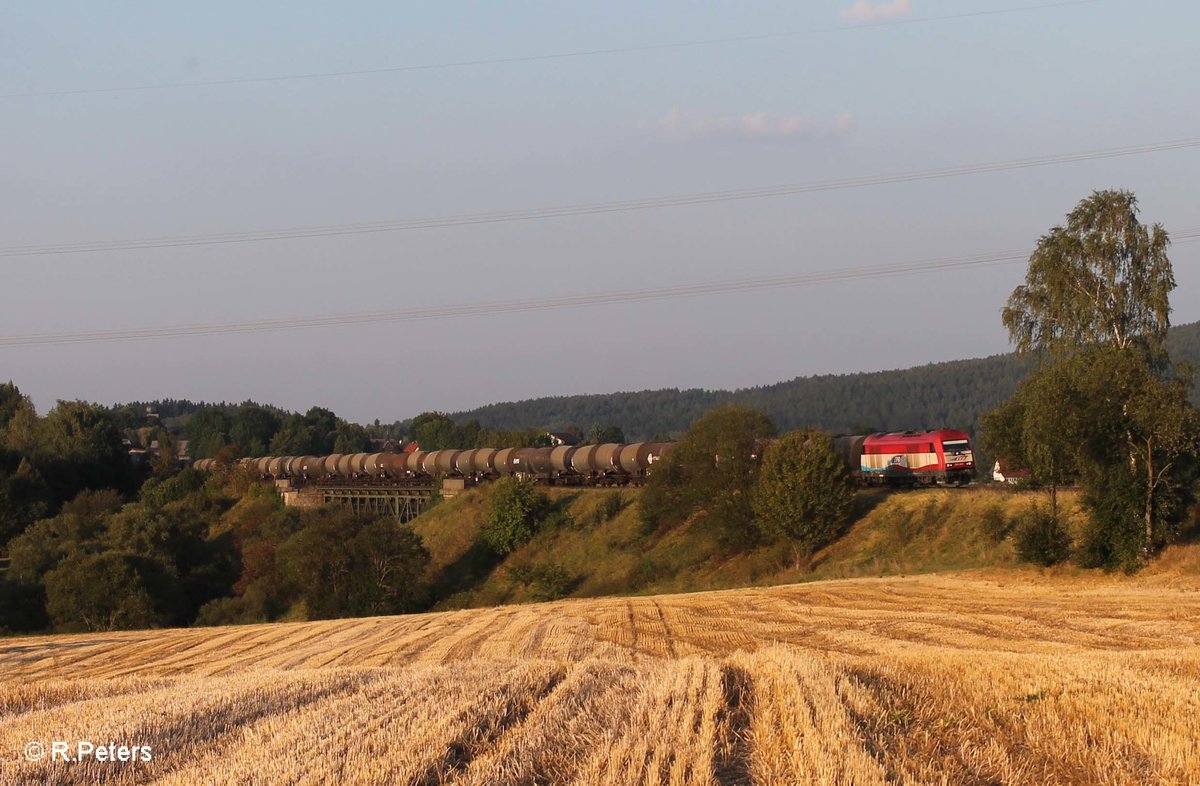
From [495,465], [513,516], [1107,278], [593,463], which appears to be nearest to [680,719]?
[1107,278]

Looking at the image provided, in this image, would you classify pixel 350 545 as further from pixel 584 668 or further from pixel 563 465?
pixel 584 668

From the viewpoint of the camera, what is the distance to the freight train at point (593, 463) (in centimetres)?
6141

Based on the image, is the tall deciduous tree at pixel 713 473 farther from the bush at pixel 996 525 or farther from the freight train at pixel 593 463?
the bush at pixel 996 525

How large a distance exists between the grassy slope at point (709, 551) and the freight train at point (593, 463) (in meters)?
3.60

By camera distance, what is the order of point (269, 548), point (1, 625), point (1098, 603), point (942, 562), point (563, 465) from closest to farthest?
point (1098, 603), point (942, 562), point (1, 625), point (269, 548), point (563, 465)

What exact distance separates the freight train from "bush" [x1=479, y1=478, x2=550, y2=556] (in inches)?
283

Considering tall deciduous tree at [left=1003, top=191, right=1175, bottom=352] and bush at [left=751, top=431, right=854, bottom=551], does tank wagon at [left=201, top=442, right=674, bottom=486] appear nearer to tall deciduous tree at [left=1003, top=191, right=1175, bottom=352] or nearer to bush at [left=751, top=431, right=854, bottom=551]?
bush at [left=751, top=431, right=854, bottom=551]

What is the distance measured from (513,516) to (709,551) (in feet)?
56.4

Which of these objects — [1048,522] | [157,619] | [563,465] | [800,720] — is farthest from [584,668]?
[563,465]

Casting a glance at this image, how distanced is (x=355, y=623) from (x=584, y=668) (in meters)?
19.9

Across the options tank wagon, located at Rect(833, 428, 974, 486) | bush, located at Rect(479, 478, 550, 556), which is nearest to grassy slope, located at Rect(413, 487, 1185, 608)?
bush, located at Rect(479, 478, 550, 556)

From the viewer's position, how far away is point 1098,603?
27.1 meters

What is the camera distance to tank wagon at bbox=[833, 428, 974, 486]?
61156 mm

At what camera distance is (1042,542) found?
36.8 m
